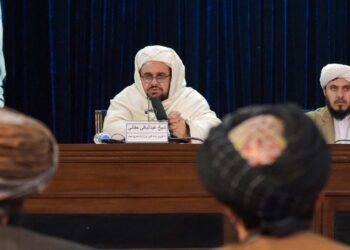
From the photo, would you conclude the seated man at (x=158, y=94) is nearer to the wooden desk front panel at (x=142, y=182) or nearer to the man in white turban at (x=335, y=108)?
the man in white turban at (x=335, y=108)

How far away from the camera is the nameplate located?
379 cm

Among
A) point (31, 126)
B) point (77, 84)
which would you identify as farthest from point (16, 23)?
point (31, 126)

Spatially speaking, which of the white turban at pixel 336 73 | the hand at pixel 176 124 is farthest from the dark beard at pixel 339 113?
the hand at pixel 176 124

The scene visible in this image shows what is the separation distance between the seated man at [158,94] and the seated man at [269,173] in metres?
3.36

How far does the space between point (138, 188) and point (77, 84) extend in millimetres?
3878

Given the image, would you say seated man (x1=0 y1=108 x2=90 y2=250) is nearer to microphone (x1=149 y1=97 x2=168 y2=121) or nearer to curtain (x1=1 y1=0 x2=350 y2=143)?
microphone (x1=149 y1=97 x2=168 y2=121)

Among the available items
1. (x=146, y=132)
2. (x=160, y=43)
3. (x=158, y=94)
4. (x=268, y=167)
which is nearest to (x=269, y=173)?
(x=268, y=167)

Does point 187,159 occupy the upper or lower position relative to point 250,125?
lower

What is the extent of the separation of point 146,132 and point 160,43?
3353mm

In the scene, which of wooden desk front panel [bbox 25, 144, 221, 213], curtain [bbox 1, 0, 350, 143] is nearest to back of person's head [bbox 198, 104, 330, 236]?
wooden desk front panel [bbox 25, 144, 221, 213]

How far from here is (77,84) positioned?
7.10 m

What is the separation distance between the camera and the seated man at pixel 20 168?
141cm

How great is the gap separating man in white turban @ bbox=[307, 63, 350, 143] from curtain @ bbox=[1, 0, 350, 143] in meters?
1.68

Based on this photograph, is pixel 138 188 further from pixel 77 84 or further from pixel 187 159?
pixel 77 84
